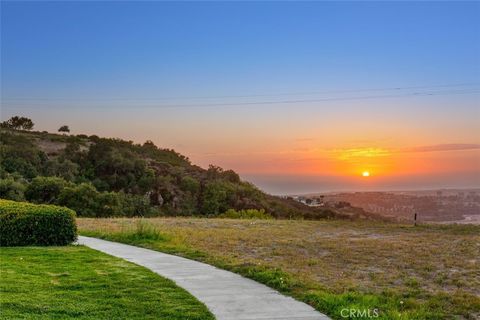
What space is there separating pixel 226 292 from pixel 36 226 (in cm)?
667

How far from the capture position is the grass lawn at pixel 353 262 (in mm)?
6455

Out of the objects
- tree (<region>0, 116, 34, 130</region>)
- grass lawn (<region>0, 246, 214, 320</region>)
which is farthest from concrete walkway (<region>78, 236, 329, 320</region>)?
tree (<region>0, 116, 34, 130</region>)

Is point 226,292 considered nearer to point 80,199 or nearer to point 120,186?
point 80,199

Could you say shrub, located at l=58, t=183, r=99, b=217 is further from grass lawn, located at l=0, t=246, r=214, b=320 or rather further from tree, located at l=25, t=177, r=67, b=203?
grass lawn, located at l=0, t=246, r=214, b=320

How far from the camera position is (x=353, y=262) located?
1005cm

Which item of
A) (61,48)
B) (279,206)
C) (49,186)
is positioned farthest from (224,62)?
(279,206)

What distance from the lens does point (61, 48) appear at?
18.3m

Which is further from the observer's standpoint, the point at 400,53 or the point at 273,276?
the point at 400,53

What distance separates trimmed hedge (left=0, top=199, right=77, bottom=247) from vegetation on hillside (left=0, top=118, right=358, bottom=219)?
63.6 feet

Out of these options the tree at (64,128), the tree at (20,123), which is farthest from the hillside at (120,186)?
the tree at (20,123)

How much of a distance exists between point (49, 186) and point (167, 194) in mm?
12729

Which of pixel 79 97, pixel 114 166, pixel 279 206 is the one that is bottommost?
pixel 279 206

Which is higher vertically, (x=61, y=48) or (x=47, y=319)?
(x=61, y=48)

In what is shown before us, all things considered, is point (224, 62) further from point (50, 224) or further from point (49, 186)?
point (49, 186)
